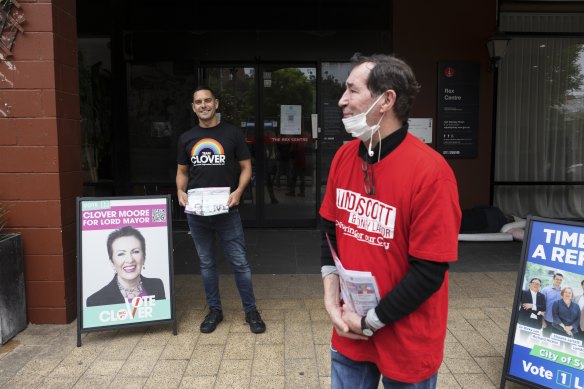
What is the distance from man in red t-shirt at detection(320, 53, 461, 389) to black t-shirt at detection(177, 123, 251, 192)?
2.06 m

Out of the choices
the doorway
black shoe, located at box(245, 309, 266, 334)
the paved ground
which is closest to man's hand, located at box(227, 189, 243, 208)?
black shoe, located at box(245, 309, 266, 334)

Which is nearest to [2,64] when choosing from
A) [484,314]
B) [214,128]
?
[214,128]

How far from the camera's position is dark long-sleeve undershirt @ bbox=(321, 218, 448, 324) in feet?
5.45

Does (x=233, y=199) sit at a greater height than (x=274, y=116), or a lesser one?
lesser

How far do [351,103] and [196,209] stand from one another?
2.22 meters

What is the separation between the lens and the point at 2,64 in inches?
154

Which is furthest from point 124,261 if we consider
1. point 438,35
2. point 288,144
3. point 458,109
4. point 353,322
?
point 438,35

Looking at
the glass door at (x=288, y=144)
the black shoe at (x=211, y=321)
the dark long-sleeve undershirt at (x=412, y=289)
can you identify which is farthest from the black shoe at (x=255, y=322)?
the glass door at (x=288, y=144)

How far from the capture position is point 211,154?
3.83m

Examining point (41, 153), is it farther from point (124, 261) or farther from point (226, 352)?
point (226, 352)

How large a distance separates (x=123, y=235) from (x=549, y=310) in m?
2.95

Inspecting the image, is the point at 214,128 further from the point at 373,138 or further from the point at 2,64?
the point at 373,138

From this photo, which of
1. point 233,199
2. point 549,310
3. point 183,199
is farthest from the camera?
point 183,199

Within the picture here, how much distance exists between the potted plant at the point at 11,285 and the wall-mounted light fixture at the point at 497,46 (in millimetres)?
6561
